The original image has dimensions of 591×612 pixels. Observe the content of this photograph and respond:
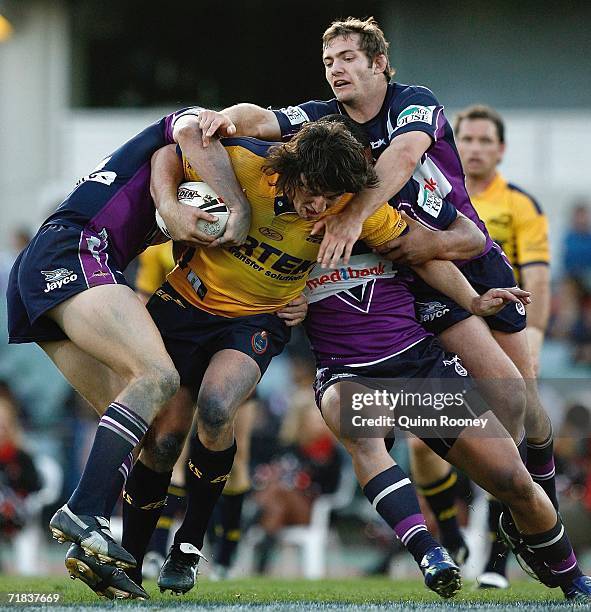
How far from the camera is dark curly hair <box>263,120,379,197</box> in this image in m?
5.22

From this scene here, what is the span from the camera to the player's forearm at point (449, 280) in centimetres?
591

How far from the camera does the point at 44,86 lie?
18781 mm

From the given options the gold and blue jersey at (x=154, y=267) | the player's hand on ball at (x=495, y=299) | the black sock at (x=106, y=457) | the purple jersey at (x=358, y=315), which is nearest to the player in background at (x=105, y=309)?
the black sock at (x=106, y=457)

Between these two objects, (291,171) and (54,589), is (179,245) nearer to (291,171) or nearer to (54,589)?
(291,171)

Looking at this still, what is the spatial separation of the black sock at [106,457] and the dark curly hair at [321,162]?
1.18m

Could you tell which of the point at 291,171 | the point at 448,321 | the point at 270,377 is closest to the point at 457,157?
the point at 448,321

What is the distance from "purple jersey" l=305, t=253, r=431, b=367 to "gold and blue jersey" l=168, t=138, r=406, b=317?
14cm

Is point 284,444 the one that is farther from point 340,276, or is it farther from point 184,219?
point 184,219

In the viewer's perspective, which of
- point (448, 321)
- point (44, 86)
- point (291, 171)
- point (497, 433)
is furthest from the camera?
point (44, 86)

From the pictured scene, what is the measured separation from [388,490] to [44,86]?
47.8 feet

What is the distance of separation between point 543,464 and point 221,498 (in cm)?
243

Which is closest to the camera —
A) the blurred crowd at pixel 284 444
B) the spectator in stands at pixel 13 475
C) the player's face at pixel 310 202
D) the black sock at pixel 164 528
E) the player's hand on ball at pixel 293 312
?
the player's face at pixel 310 202

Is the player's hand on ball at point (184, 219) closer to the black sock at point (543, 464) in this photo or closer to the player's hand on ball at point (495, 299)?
the player's hand on ball at point (495, 299)

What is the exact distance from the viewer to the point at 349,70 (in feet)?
19.7
